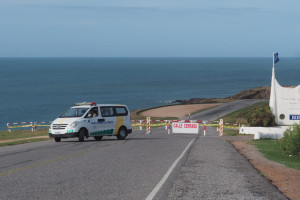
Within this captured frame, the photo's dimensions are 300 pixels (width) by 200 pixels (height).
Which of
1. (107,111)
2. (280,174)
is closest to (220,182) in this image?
(280,174)

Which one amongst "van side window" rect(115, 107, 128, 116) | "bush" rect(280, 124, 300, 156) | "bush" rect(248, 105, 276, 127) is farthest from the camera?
"bush" rect(248, 105, 276, 127)

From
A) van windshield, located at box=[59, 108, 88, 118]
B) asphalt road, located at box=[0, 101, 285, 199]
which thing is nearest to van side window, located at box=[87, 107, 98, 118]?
van windshield, located at box=[59, 108, 88, 118]

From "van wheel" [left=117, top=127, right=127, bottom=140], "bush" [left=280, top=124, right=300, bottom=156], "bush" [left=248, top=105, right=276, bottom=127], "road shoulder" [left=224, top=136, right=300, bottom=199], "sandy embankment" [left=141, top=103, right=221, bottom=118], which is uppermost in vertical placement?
"sandy embankment" [left=141, top=103, right=221, bottom=118]

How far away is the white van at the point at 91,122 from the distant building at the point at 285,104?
1083 centimetres

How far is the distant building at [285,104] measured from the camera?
33500 millimetres

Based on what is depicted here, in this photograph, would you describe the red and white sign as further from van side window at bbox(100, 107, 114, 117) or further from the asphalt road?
the asphalt road

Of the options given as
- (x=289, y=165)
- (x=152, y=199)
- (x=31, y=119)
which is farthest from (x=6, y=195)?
(x=31, y=119)

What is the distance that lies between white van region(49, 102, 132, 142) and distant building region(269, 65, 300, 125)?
10.8 metres

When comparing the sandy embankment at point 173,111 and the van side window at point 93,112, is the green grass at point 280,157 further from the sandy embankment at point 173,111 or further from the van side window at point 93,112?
the sandy embankment at point 173,111

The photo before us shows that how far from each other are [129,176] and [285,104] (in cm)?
2294

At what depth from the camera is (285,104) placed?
111ft

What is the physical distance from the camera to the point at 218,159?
1739 centimetres

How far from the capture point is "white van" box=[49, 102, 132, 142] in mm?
25391

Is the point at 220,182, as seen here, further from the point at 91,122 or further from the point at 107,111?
the point at 107,111
